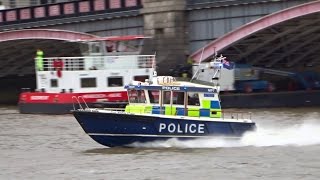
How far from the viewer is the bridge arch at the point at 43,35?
4988cm

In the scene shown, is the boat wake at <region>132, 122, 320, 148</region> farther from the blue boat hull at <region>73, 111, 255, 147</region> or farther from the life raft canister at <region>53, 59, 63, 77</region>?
the life raft canister at <region>53, 59, 63, 77</region>

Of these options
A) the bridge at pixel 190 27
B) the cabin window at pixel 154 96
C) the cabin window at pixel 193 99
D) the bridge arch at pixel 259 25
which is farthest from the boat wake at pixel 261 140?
the bridge at pixel 190 27

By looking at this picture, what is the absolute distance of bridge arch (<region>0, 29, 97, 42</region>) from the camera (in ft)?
164

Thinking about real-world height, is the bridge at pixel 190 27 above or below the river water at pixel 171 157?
above

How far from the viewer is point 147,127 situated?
24.7 metres

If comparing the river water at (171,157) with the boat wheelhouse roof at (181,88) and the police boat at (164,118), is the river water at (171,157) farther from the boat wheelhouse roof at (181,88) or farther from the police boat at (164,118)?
the boat wheelhouse roof at (181,88)

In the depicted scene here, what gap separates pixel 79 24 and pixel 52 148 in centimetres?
2418

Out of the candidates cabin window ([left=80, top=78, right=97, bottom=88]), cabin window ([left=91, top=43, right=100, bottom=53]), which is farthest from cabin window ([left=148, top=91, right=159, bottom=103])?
cabin window ([left=91, top=43, right=100, bottom=53])

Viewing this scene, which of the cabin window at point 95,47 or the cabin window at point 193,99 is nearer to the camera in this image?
the cabin window at point 193,99

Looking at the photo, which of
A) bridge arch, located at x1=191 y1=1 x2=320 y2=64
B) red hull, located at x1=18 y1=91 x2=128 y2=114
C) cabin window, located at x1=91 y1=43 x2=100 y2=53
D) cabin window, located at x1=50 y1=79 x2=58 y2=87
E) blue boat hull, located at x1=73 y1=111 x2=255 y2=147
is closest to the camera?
blue boat hull, located at x1=73 y1=111 x2=255 y2=147

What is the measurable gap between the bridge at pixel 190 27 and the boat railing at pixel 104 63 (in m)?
2.56

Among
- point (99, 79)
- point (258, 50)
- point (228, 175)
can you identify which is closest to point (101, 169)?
point (228, 175)

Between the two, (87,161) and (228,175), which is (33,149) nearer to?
(87,161)

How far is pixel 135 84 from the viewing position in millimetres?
25406
